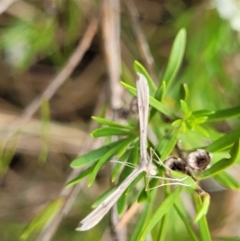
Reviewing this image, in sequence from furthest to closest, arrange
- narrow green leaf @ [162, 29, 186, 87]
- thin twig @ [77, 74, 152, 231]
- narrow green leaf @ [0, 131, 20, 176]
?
narrow green leaf @ [0, 131, 20, 176] < narrow green leaf @ [162, 29, 186, 87] < thin twig @ [77, 74, 152, 231]

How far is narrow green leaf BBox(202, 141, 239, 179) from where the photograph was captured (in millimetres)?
252

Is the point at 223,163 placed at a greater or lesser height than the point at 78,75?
greater

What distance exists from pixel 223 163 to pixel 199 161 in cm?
1

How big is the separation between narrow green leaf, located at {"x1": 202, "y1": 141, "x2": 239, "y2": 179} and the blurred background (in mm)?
244

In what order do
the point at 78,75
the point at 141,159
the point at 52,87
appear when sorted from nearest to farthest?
the point at 141,159 → the point at 52,87 → the point at 78,75

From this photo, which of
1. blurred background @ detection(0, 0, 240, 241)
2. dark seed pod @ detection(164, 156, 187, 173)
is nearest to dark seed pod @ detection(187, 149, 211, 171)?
dark seed pod @ detection(164, 156, 187, 173)

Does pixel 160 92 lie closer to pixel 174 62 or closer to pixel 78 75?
pixel 174 62

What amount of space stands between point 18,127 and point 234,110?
326 mm

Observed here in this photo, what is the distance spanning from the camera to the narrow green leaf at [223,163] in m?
0.25

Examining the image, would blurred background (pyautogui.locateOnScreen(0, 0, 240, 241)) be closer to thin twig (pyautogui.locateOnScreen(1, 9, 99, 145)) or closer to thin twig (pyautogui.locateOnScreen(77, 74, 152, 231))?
thin twig (pyautogui.locateOnScreen(1, 9, 99, 145))

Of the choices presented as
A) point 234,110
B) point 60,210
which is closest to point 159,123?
point 234,110

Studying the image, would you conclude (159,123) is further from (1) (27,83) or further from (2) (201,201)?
(1) (27,83)

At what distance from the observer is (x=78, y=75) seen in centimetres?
84

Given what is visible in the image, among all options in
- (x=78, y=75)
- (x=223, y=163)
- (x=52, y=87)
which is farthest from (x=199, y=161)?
(x=78, y=75)
